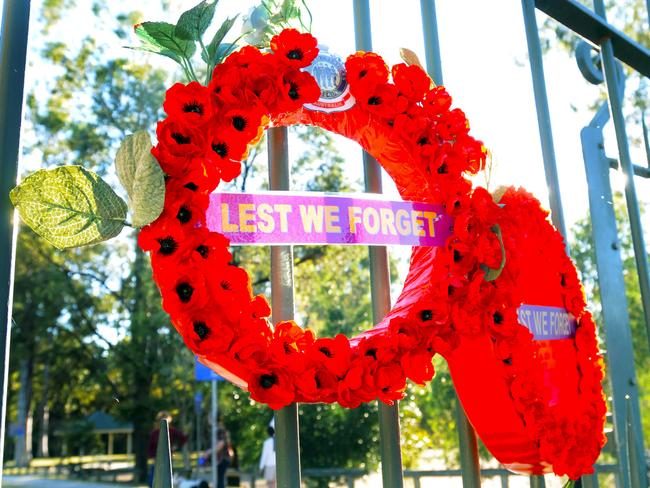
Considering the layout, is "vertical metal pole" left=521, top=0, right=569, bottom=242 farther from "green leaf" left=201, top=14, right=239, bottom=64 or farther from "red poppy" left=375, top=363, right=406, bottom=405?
"green leaf" left=201, top=14, right=239, bottom=64

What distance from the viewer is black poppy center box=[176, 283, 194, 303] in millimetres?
1436

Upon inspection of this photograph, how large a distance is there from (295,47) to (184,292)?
2.27 ft

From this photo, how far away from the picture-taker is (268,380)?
1499 mm

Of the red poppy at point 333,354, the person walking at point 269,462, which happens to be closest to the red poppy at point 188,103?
the red poppy at point 333,354

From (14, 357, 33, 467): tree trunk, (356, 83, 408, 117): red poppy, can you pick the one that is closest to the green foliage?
(356, 83, 408, 117): red poppy

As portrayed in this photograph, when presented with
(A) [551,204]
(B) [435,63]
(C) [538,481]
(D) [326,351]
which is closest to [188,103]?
(D) [326,351]

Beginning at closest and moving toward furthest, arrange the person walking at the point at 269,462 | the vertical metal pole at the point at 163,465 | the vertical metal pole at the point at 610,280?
the vertical metal pole at the point at 163,465, the vertical metal pole at the point at 610,280, the person walking at the point at 269,462

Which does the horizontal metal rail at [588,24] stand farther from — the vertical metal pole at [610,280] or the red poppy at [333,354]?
the red poppy at [333,354]

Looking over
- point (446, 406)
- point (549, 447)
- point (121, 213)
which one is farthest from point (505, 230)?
point (446, 406)

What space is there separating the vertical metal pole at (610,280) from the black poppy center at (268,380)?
133 cm

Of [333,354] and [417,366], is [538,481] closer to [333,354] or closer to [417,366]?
[417,366]

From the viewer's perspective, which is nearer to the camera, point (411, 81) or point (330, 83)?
point (330, 83)

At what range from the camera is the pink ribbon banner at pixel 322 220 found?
1.56 metres

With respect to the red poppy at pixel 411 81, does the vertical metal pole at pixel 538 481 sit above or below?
below
